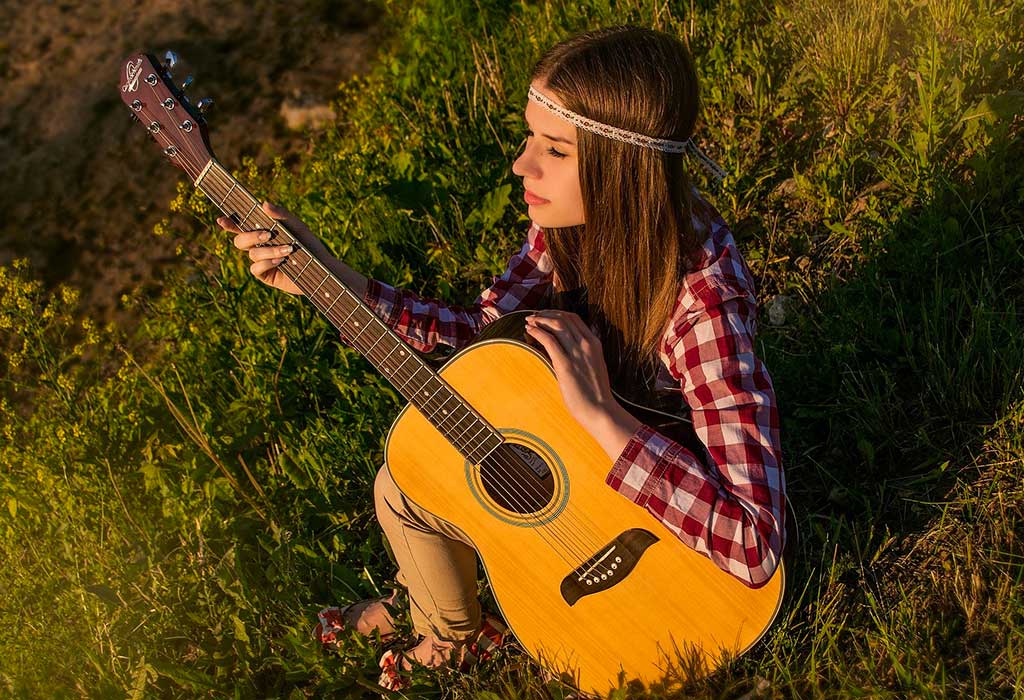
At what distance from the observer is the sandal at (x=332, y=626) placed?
Result: 2.61 metres

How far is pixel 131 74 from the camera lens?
7.39 feet

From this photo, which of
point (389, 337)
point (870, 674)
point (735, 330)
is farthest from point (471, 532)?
point (870, 674)

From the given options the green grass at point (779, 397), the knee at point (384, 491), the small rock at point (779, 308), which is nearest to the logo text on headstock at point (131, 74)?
the green grass at point (779, 397)

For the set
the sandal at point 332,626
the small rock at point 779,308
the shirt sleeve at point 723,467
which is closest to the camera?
the shirt sleeve at point 723,467

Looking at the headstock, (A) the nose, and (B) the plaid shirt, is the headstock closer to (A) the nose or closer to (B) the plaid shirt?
(A) the nose

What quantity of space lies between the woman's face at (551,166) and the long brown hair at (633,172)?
3 centimetres

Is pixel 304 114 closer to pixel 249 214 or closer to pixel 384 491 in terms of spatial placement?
pixel 249 214

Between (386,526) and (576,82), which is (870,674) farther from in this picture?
(576,82)

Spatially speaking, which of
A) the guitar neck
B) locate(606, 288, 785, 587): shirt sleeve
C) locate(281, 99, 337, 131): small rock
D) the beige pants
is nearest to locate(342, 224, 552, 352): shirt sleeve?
the guitar neck

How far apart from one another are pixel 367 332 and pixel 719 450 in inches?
38.7

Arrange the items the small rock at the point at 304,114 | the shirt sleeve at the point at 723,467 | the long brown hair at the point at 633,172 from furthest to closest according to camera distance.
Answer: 1. the small rock at the point at 304,114
2. the long brown hair at the point at 633,172
3. the shirt sleeve at the point at 723,467

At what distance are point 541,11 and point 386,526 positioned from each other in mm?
3148

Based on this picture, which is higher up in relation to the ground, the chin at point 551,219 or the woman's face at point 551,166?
the woman's face at point 551,166

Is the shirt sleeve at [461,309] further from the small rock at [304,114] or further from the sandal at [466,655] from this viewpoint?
the small rock at [304,114]
